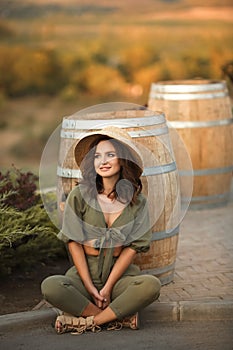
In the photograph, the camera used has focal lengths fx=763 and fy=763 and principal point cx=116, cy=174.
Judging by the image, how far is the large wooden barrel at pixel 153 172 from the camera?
4742 millimetres

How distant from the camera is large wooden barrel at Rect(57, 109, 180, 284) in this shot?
15.6 ft

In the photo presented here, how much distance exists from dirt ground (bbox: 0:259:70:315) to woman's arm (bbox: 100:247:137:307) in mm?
608

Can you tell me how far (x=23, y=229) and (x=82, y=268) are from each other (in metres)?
0.99

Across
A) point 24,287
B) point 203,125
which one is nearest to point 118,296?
point 24,287

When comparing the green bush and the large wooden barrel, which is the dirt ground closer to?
the green bush

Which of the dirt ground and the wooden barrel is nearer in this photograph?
the dirt ground

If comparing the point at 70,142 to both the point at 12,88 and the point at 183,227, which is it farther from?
the point at 12,88

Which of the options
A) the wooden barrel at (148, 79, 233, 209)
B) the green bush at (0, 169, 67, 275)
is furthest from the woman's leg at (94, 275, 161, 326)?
the wooden barrel at (148, 79, 233, 209)

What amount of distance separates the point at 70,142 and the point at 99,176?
17.2 inches

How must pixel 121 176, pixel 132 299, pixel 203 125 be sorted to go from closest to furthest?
pixel 132 299, pixel 121 176, pixel 203 125

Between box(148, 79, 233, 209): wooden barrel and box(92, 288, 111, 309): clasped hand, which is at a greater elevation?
box(148, 79, 233, 209): wooden barrel

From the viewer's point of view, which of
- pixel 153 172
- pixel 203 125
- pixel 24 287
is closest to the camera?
pixel 153 172

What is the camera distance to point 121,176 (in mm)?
4488

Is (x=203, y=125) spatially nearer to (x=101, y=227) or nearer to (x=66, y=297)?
(x=101, y=227)
